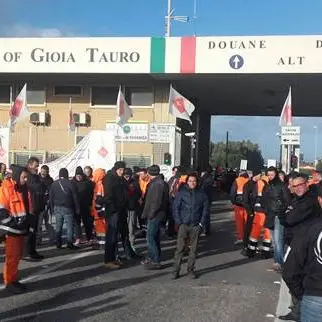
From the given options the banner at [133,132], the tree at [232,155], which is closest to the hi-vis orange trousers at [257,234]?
the banner at [133,132]

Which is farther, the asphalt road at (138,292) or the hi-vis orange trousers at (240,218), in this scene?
the hi-vis orange trousers at (240,218)

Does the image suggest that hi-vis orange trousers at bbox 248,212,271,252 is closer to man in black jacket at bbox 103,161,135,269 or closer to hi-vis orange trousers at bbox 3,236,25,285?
man in black jacket at bbox 103,161,135,269

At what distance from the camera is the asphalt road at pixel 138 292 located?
712 centimetres

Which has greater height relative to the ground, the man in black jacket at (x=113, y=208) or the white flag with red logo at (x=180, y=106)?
the white flag with red logo at (x=180, y=106)

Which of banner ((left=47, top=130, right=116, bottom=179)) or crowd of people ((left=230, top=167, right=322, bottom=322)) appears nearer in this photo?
crowd of people ((left=230, top=167, right=322, bottom=322))

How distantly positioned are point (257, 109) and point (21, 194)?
2773cm

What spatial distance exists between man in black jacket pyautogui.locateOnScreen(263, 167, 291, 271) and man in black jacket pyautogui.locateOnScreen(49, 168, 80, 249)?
407 centimetres

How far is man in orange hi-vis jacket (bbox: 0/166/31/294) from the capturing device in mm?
8061

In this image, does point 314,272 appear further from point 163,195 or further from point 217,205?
point 217,205

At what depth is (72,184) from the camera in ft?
41.2

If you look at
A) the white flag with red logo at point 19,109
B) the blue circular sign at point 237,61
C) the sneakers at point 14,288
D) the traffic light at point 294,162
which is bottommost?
the sneakers at point 14,288

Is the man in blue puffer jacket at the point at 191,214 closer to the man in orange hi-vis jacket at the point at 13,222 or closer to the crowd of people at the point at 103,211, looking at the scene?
the crowd of people at the point at 103,211

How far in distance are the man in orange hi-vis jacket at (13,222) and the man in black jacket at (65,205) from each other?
13.5ft

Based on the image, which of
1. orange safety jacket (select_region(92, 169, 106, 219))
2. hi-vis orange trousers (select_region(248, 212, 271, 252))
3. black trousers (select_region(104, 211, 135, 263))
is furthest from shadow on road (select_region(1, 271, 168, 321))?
hi-vis orange trousers (select_region(248, 212, 271, 252))
